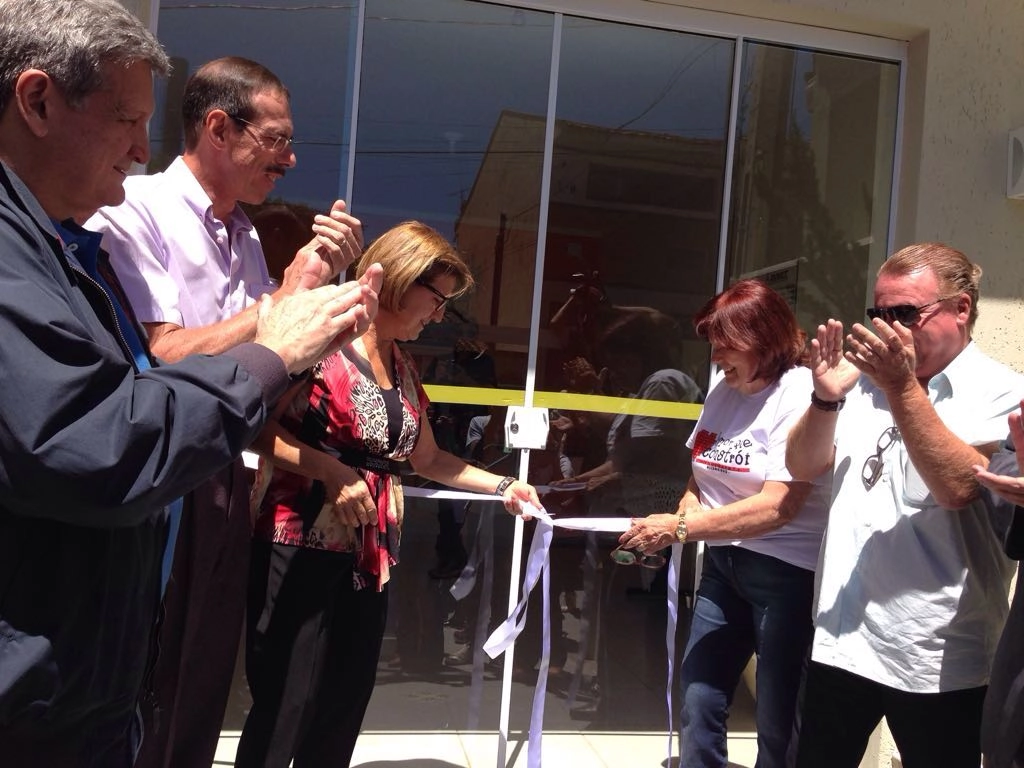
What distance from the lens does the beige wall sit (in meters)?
4.14

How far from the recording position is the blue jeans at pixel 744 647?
3121mm

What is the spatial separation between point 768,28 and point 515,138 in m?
1.29

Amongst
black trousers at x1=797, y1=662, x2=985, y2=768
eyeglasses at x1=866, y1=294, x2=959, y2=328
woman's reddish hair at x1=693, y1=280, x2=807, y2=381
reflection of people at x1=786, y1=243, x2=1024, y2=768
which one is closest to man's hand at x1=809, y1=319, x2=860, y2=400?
reflection of people at x1=786, y1=243, x2=1024, y2=768

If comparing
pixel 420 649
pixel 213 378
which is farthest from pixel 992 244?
pixel 213 378

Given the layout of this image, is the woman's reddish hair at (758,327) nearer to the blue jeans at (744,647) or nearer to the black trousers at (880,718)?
the blue jeans at (744,647)

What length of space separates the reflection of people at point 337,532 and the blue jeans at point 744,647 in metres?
1.17

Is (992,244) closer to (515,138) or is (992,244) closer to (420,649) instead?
(515,138)

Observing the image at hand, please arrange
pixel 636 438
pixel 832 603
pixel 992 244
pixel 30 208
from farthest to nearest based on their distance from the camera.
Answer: pixel 636 438 → pixel 992 244 → pixel 832 603 → pixel 30 208

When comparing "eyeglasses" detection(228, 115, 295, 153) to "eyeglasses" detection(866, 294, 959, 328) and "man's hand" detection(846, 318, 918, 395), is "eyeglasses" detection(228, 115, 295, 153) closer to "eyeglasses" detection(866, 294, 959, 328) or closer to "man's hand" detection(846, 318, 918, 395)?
"man's hand" detection(846, 318, 918, 395)

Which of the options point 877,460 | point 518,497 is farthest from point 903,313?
point 518,497

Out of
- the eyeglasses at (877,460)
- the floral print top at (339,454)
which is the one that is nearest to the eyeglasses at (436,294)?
the floral print top at (339,454)

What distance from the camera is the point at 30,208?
4.72 ft

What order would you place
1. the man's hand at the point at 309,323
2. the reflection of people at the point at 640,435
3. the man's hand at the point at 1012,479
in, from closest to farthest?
the man's hand at the point at 309,323 → the man's hand at the point at 1012,479 → the reflection of people at the point at 640,435

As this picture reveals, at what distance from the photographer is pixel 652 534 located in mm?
3340
